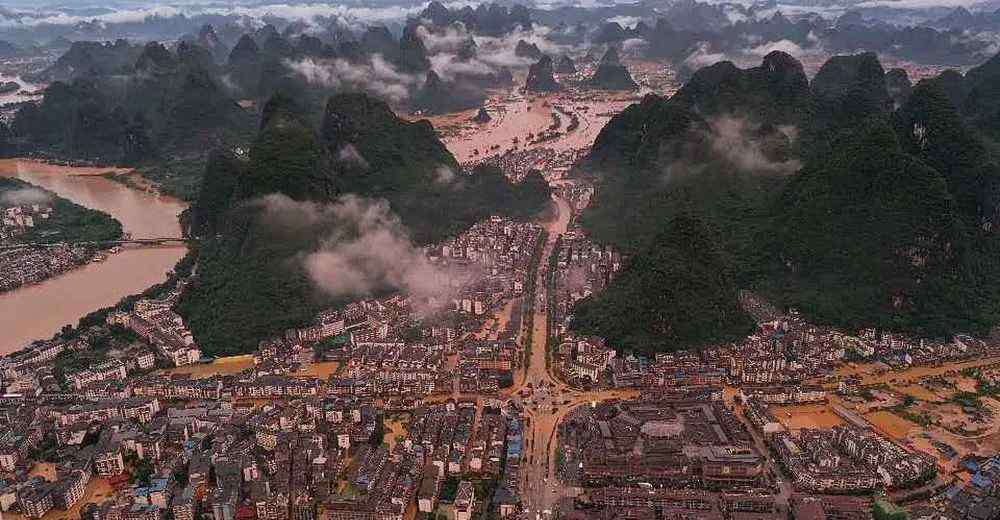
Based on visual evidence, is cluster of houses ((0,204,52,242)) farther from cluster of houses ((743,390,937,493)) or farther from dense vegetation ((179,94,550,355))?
cluster of houses ((743,390,937,493))

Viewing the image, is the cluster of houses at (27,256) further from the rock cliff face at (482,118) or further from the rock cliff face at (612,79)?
the rock cliff face at (612,79)

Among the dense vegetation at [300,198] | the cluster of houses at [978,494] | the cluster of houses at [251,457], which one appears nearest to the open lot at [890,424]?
the cluster of houses at [978,494]

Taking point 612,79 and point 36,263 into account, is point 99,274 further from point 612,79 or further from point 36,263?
point 612,79

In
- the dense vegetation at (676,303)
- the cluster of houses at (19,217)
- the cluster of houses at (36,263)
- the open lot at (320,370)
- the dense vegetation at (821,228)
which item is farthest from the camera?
the cluster of houses at (19,217)

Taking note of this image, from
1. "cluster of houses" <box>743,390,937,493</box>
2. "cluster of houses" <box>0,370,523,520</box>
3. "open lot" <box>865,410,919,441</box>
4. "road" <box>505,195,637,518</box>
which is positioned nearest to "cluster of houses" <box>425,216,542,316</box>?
"road" <box>505,195,637,518</box>

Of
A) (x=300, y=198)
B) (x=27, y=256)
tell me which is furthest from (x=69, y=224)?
(x=300, y=198)

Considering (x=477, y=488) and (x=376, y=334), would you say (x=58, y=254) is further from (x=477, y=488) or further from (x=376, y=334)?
(x=477, y=488)

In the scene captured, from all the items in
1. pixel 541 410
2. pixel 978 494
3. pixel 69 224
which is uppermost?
pixel 978 494
